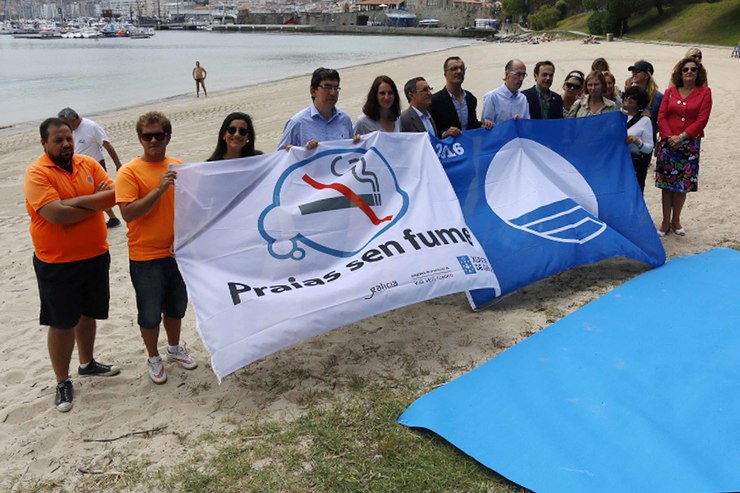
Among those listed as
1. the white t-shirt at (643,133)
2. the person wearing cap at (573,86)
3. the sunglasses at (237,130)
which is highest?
the person wearing cap at (573,86)

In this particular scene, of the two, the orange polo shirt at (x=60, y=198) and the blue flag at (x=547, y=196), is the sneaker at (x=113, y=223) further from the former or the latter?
the blue flag at (x=547, y=196)

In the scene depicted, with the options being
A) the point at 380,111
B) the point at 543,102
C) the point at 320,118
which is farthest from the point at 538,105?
the point at 320,118

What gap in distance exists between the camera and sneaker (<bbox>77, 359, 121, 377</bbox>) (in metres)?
4.38

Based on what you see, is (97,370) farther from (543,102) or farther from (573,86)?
(573,86)

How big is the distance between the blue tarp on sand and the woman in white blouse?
1.94 metres

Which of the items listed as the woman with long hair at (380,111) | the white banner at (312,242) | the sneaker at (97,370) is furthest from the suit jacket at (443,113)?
the sneaker at (97,370)

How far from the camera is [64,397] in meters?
4.03

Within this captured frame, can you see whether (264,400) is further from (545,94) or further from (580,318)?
(545,94)

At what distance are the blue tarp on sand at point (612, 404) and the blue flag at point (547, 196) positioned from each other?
0.68 meters

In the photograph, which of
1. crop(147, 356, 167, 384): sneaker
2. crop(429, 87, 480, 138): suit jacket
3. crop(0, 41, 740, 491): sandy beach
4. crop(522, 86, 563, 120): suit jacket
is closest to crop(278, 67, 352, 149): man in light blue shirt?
crop(429, 87, 480, 138): suit jacket

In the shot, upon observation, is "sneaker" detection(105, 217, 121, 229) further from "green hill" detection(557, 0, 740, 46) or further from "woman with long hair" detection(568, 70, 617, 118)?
"green hill" detection(557, 0, 740, 46)

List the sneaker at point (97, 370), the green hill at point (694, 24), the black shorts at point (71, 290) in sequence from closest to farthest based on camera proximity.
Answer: the black shorts at point (71, 290) < the sneaker at point (97, 370) < the green hill at point (694, 24)

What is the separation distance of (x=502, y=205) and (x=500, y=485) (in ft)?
9.50

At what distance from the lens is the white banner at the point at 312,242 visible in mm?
3938
